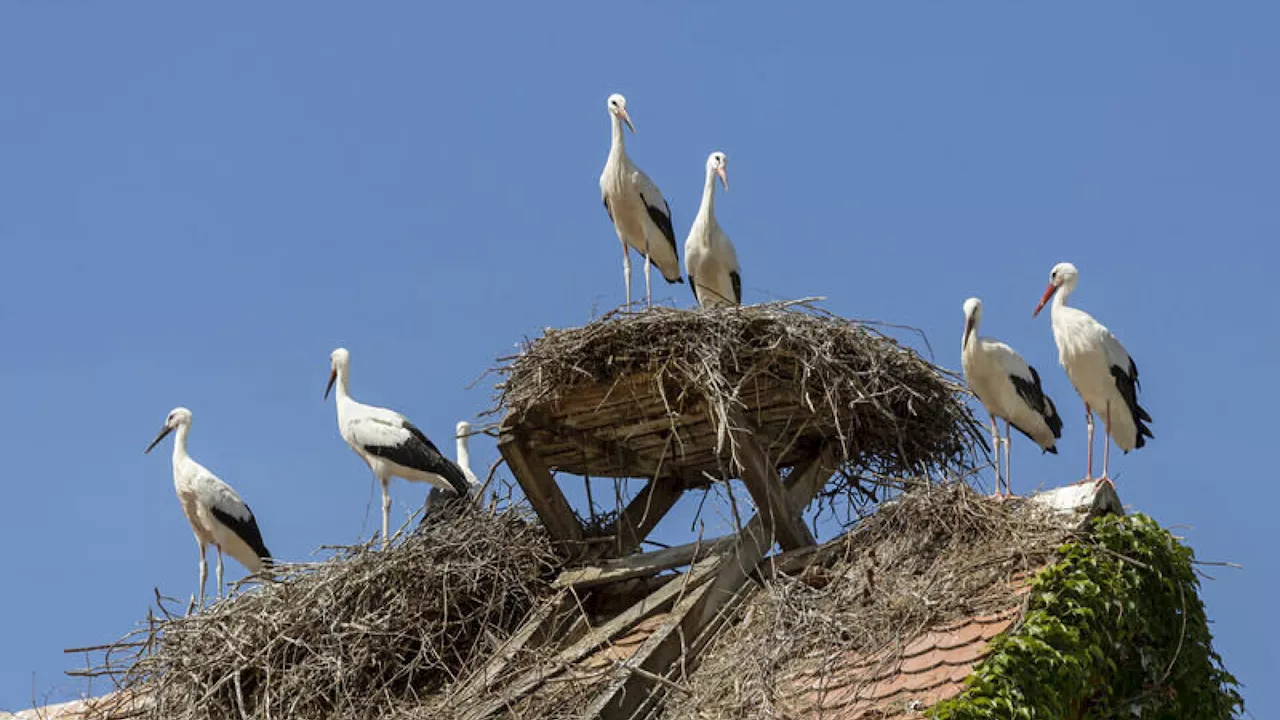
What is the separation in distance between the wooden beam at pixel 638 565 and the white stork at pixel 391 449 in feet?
11.3

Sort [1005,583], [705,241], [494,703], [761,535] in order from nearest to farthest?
[1005,583], [494,703], [761,535], [705,241]

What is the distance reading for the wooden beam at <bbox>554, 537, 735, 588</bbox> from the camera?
10250 millimetres

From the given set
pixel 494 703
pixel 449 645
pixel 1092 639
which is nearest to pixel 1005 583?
pixel 1092 639

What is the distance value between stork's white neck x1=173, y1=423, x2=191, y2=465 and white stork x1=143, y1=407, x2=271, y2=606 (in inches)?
8.6

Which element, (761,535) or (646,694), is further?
(761,535)

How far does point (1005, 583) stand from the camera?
343 inches

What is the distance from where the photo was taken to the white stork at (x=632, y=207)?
46.0 ft

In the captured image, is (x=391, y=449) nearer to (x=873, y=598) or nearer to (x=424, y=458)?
(x=424, y=458)

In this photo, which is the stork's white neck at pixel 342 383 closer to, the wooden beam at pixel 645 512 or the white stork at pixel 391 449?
the white stork at pixel 391 449

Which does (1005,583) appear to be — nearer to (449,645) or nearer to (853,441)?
(853,441)

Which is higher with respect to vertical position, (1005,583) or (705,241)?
(705,241)

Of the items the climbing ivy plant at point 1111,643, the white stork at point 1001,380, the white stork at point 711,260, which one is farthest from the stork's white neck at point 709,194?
the climbing ivy plant at point 1111,643

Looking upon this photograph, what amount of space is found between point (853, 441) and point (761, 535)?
2.78ft

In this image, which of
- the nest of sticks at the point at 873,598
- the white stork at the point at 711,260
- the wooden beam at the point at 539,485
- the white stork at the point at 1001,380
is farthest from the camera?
the white stork at the point at 711,260
